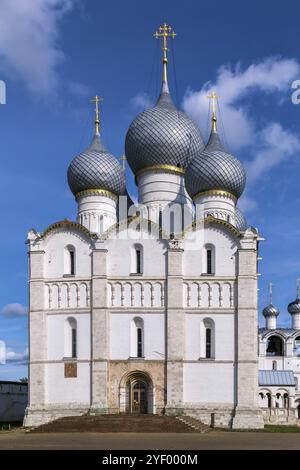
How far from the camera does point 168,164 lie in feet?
127

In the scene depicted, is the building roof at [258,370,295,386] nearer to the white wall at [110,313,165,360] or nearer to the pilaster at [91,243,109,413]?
the white wall at [110,313,165,360]

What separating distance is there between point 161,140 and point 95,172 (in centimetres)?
403

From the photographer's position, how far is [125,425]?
95.0ft

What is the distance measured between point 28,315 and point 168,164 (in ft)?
37.5

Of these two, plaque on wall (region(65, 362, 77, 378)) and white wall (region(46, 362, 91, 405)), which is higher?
plaque on wall (region(65, 362, 77, 378))

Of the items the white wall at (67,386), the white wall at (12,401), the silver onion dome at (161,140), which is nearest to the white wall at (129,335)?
the white wall at (67,386)

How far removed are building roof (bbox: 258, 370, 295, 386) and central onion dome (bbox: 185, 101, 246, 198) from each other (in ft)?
75.1

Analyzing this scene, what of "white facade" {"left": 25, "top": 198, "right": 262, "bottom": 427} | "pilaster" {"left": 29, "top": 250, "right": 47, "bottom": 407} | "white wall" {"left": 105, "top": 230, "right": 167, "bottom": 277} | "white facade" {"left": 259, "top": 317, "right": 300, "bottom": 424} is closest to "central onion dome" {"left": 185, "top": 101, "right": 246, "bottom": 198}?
"white facade" {"left": 25, "top": 198, "right": 262, "bottom": 427}

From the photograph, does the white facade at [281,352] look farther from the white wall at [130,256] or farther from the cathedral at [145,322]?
the white wall at [130,256]

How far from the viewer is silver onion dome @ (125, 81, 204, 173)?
126 ft

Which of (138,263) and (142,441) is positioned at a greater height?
(138,263)

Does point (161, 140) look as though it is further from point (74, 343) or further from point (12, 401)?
point (12, 401)

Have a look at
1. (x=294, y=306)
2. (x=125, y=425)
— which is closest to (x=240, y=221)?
(x=125, y=425)
